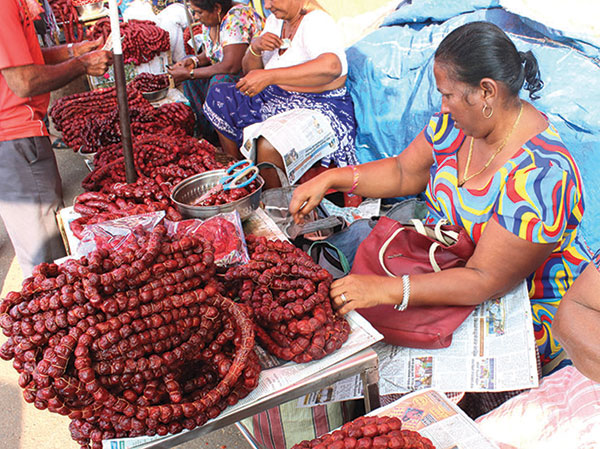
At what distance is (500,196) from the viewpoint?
1.85m

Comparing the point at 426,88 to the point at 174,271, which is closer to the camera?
the point at 174,271

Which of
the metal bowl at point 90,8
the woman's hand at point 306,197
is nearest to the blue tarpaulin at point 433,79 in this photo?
the woman's hand at point 306,197

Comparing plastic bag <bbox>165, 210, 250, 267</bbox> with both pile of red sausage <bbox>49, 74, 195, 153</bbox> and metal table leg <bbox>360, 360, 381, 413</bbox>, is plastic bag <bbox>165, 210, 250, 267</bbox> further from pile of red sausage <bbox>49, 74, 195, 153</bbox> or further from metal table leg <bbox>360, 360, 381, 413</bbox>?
pile of red sausage <bbox>49, 74, 195, 153</bbox>

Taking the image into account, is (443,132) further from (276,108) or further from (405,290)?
(276,108)

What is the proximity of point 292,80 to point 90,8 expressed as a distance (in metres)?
4.81

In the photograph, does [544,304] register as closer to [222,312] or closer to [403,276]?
[403,276]

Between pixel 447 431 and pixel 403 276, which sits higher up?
pixel 403 276

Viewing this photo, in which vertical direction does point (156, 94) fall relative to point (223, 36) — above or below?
below

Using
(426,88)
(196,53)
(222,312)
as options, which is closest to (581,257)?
(222,312)

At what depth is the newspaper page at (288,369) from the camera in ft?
4.69

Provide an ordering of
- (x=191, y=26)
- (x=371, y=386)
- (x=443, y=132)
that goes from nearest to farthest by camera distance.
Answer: (x=371, y=386) < (x=443, y=132) < (x=191, y=26)

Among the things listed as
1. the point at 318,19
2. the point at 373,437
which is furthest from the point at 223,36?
the point at 373,437

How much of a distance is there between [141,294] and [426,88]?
9.07 feet

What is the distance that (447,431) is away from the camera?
1475mm
